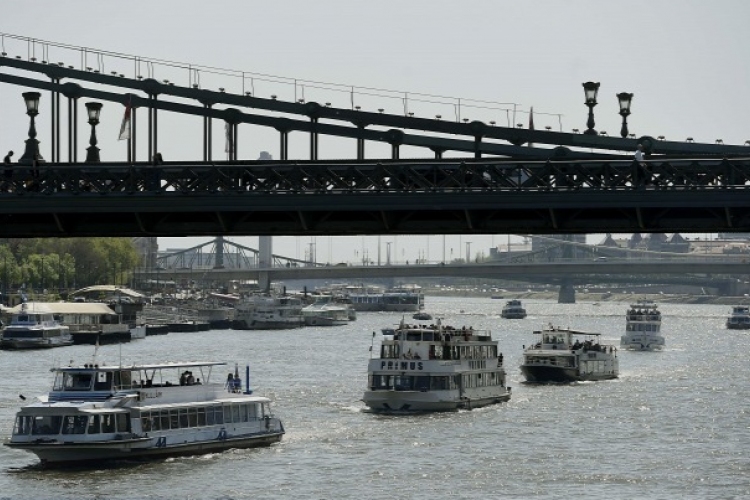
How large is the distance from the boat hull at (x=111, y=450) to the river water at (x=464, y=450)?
49 cm

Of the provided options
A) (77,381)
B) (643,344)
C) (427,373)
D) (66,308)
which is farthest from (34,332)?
(77,381)

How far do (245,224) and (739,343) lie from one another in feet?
422

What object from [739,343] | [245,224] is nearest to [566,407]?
[245,224]

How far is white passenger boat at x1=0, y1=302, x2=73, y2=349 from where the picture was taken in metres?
137

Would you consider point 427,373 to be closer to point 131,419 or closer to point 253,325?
point 131,419

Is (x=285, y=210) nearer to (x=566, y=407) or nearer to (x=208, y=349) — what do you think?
(x=566, y=407)

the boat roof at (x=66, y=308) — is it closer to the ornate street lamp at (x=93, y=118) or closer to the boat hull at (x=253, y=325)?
the boat hull at (x=253, y=325)

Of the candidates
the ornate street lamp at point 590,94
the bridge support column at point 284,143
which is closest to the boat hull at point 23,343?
the bridge support column at point 284,143

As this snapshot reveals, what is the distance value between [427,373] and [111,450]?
2659 cm

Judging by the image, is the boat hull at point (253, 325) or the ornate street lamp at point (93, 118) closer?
the ornate street lamp at point (93, 118)

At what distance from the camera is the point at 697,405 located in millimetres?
90625

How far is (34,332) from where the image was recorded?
138 meters

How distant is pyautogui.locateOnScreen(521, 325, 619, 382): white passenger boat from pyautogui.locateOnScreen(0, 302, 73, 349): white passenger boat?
43.2 m

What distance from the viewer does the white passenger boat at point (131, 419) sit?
62375 millimetres
